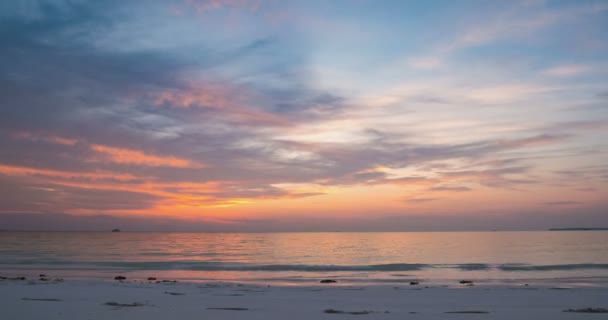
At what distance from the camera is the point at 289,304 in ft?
53.1

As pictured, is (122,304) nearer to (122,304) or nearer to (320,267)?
(122,304)

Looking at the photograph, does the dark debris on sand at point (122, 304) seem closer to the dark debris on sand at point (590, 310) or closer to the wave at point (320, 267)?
the dark debris on sand at point (590, 310)

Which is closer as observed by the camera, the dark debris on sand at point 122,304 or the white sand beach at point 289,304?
the white sand beach at point 289,304

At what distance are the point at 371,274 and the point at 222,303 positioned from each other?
21413 millimetres

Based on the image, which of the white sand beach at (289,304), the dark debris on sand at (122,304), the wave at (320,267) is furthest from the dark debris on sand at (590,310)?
the wave at (320,267)

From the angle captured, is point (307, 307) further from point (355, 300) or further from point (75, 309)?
point (75, 309)

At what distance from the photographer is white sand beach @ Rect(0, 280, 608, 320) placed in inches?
536

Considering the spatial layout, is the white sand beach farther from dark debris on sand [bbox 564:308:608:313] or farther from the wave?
the wave

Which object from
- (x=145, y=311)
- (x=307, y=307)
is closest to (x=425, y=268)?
(x=307, y=307)

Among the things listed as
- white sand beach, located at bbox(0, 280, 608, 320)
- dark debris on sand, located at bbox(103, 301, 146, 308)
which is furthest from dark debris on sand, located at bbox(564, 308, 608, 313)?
dark debris on sand, located at bbox(103, 301, 146, 308)

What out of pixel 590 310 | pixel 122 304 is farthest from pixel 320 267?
pixel 590 310

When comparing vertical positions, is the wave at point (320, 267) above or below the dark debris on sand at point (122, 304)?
below

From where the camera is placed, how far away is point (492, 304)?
16609mm

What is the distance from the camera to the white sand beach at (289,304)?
13625 millimetres
